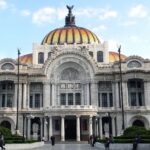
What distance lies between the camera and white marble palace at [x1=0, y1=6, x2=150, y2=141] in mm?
71125

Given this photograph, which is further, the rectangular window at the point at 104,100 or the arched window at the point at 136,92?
the rectangular window at the point at 104,100

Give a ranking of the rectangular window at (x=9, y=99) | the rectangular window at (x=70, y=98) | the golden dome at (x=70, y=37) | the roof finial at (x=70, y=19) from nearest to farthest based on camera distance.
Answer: the rectangular window at (x=9, y=99)
the rectangular window at (x=70, y=98)
the golden dome at (x=70, y=37)
the roof finial at (x=70, y=19)

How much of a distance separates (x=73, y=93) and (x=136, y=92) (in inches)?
538

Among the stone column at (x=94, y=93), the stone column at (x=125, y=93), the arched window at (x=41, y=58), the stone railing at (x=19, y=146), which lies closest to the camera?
the stone railing at (x=19, y=146)

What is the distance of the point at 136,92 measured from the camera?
74312 mm

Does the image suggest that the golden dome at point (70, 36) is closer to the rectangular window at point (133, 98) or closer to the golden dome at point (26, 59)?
the golden dome at point (26, 59)

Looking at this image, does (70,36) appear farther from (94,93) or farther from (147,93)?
(147,93)

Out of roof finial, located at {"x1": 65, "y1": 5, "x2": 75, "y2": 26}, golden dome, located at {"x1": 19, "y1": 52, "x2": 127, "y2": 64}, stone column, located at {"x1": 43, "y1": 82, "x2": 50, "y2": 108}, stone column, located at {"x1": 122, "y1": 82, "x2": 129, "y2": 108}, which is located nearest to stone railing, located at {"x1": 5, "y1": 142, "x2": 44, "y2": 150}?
stone column, located at {"x1": 43, "y1": 82, "x2": 50, "y2": 108}

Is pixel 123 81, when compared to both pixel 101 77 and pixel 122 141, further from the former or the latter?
pixel 122 141

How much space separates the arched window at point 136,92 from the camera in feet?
242

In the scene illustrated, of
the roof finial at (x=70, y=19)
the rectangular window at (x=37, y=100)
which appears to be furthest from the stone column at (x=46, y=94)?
the roof finial at (x=70, y=19)

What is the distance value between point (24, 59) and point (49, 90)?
15275 mm

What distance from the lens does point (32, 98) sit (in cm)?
7531

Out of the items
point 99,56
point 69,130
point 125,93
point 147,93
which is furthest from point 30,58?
point 147,93
